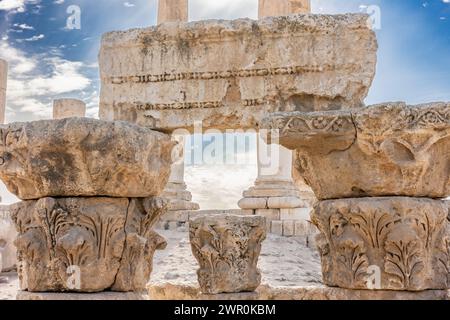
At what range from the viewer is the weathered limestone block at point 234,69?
6547 mm

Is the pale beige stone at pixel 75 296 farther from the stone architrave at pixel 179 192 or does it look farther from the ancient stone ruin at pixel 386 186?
the stone architrave at pixel 179 192

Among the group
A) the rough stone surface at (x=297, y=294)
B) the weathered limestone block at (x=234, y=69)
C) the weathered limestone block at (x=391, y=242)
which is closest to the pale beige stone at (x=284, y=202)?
the weathered limestone block at (x=234, y=69)

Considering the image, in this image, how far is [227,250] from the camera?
5062mm

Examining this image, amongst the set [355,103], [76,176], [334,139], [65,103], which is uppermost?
[65,103]

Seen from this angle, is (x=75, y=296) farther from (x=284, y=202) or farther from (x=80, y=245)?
(x=284, y=202)

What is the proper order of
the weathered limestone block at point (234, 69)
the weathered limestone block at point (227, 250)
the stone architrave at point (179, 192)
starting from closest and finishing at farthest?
the weathered limestone block at point (227, 250) < the weathered limestone block at point (234, 69) < the stone architrave at point (179, 192)

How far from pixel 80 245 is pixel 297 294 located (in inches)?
83.9

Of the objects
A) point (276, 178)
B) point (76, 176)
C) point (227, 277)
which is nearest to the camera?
point (76, 176)

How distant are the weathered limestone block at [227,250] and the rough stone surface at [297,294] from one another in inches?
4.4

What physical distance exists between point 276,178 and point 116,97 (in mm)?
4186

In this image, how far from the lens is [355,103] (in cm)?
655

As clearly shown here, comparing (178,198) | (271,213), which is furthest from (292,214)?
(178,198)
